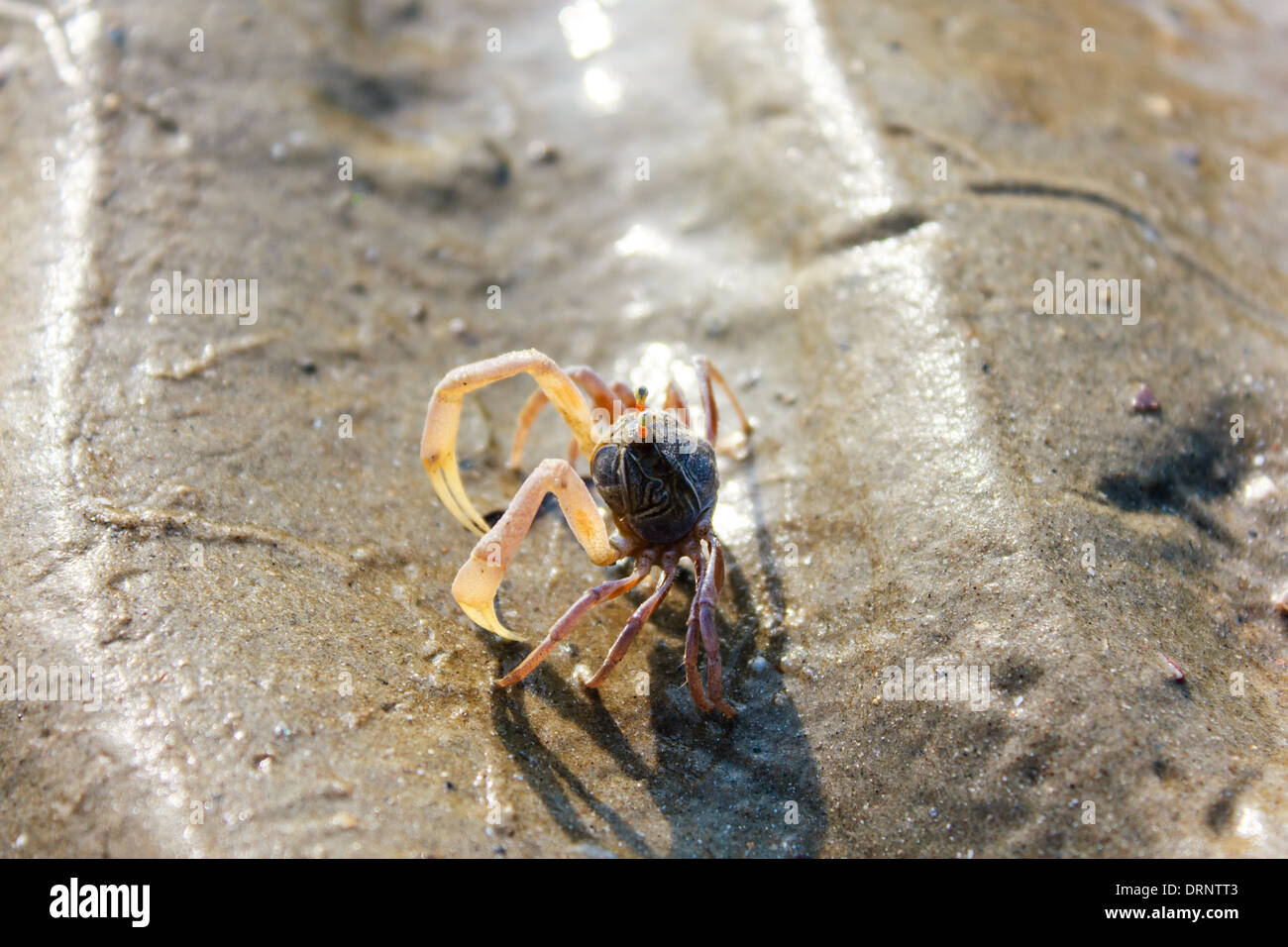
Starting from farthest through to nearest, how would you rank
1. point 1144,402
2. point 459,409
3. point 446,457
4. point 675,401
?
point 675,401, point 1144,402, point 446,457, point 459,409

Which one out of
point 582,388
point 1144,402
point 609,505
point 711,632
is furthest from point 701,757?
point 1144,402

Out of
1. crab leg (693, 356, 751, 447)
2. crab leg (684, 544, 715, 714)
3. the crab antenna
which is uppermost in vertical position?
the crab antenna

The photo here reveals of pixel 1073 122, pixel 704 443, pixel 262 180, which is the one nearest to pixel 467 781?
pixel 704 443

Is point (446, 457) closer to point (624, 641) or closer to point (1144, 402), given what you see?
point (624, 641)

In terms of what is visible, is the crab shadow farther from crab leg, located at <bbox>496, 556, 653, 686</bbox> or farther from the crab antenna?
the crab antenna

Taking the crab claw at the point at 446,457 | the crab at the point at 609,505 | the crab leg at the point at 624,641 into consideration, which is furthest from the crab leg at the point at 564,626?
the crab claw at the point at 446,457

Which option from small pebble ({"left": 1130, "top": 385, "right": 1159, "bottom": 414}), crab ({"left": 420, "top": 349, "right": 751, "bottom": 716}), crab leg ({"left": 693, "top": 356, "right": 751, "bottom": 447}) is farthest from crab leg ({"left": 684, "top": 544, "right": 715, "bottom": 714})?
small pebble ({"left": 1130, "top": 385, "right": 1159, "bottom": 414})
